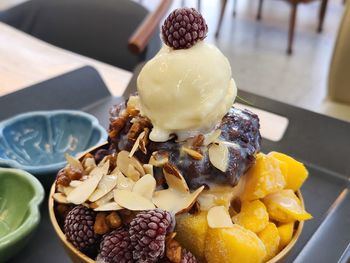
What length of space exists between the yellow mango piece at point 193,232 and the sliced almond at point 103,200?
0.25 ft

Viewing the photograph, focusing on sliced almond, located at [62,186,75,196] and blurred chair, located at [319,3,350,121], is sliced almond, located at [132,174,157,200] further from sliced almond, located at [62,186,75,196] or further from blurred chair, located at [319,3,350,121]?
blurred chair, located at [319,3,350,121]

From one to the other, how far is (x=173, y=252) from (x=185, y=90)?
0.16 metres

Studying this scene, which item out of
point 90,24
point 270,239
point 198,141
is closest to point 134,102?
point 198,141

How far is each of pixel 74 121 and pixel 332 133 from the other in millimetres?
421

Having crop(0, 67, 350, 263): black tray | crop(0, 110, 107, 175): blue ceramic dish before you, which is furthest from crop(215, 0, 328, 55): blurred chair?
Result: crop(0, 110, 107, 175): blue ceramic dish

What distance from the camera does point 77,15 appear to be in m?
1.42

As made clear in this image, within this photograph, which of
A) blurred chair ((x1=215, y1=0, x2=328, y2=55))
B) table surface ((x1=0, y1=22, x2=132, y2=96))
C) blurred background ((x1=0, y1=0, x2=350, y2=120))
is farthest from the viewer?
blurred chair ((x1=215, y1=0, x2=328, y2=55))

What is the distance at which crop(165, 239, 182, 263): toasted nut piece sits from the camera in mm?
472

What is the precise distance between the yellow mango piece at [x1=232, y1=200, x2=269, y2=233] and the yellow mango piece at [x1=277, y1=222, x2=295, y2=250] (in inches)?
0.8

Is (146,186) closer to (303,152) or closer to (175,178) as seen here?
(175,178)

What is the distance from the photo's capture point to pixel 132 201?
1.66 feet

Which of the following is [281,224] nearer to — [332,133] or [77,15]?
[332,133]

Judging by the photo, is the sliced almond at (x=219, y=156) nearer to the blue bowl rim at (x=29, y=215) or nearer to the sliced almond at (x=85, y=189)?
the sliced almond at (x=85, y=189)

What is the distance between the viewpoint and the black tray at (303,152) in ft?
2.09
